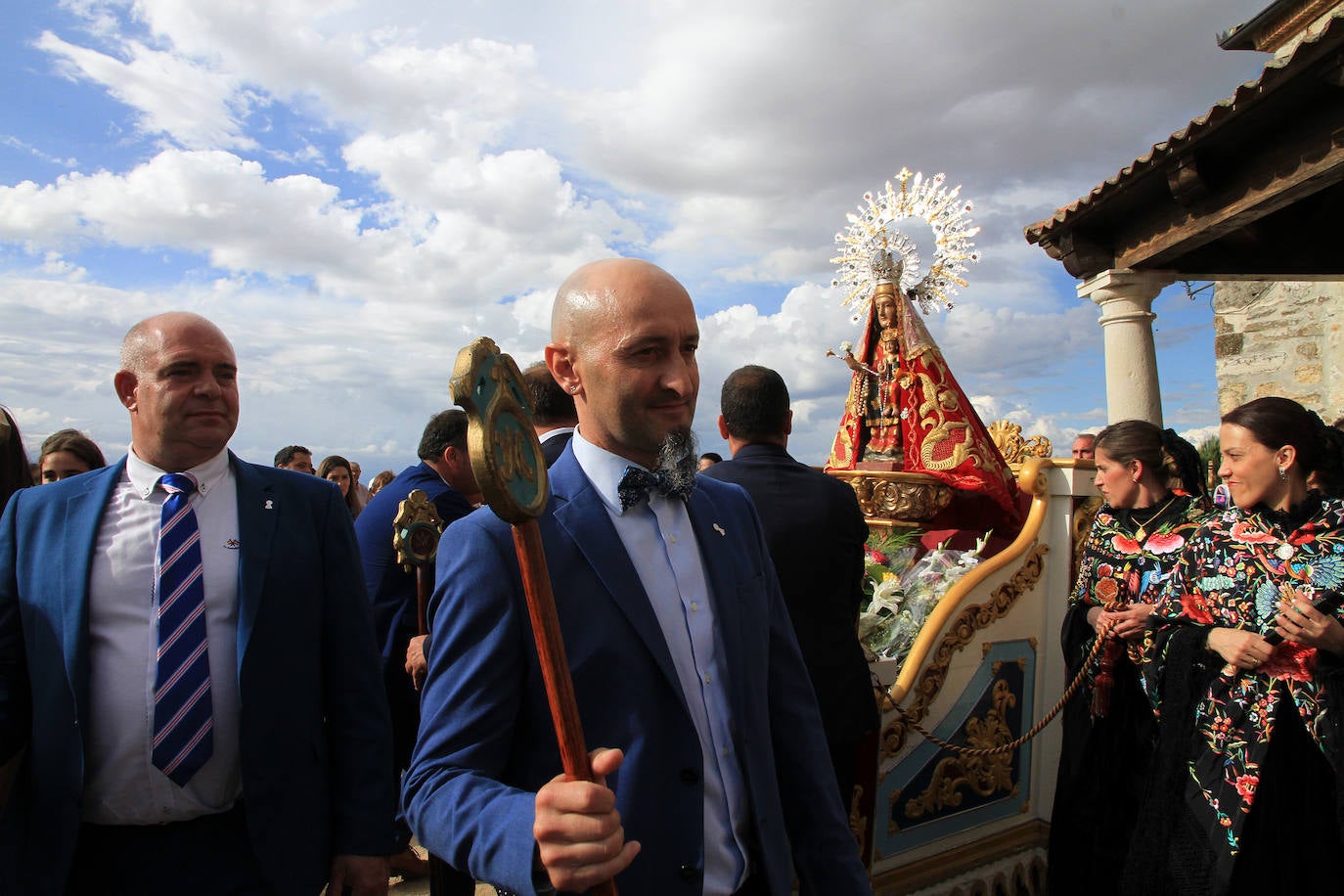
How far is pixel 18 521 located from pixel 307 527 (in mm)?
612

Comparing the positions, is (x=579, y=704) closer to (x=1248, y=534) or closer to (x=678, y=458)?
(x=678, y=458)

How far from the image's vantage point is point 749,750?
141 centimetres

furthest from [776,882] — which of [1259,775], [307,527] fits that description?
[1259,775]

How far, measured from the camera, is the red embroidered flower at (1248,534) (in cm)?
288

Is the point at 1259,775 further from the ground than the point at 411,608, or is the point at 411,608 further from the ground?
the point at 411,608

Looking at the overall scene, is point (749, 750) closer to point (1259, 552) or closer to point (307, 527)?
point (307, 527)

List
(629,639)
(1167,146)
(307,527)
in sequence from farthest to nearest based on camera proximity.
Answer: (1167,146) < (307,527) < (629,639)

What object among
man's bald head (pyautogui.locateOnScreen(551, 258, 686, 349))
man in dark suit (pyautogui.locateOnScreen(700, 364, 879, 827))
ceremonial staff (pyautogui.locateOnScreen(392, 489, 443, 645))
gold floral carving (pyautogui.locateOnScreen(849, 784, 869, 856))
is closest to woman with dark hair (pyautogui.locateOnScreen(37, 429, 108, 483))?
ceremonial staff (pyautogui.locateOnScreen(392, 489, 443, 645))

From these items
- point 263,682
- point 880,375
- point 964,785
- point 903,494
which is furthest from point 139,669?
point 880,375

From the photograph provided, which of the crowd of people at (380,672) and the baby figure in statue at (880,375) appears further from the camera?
the baby figure in statue at (880,375)

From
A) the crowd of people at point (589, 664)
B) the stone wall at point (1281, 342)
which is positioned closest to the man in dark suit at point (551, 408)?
the crowd of people at point (589, 664)

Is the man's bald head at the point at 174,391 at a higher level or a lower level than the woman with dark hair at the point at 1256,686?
higher

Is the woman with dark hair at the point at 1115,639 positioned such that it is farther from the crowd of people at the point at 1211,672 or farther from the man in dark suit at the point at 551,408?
the man in dark suit at the point at 551,408

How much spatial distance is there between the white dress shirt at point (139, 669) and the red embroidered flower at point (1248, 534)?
316 centimetres
